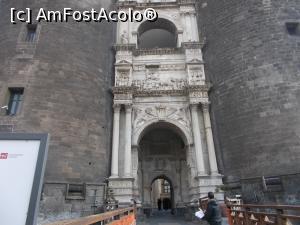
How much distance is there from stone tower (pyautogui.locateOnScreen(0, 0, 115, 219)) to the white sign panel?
33.2ft

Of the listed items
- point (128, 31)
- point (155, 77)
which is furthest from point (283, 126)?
point (128, 31)

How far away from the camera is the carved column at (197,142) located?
13.8m

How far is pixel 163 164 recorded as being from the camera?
1811 centimetres

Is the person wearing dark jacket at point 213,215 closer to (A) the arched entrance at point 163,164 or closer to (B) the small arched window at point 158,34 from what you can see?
(A) the arched entrance at point 163,164

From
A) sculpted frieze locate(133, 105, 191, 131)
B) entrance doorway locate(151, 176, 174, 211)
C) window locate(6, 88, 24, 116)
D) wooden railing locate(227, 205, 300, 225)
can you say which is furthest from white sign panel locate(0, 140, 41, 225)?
entrance doorway locate(151, 176, 174, 211)

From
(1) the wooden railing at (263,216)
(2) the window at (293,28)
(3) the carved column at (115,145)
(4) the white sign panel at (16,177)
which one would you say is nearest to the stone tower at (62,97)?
(3) the carved column at (115,145)

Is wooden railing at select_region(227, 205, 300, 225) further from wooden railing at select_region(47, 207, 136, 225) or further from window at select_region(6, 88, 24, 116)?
window at select_region(6, 88, 24, 116)

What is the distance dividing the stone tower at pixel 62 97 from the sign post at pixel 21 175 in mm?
10110

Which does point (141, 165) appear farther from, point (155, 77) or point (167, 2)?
point (167, 2)

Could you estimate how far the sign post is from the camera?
189cm

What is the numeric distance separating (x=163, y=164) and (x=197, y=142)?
4.53 m

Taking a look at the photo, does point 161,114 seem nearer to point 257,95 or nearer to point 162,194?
point 257,95

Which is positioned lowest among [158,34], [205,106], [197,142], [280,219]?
[280,219]

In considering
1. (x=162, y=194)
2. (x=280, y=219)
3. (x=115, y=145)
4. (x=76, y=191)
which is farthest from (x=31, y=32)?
(x=162, y=194)
